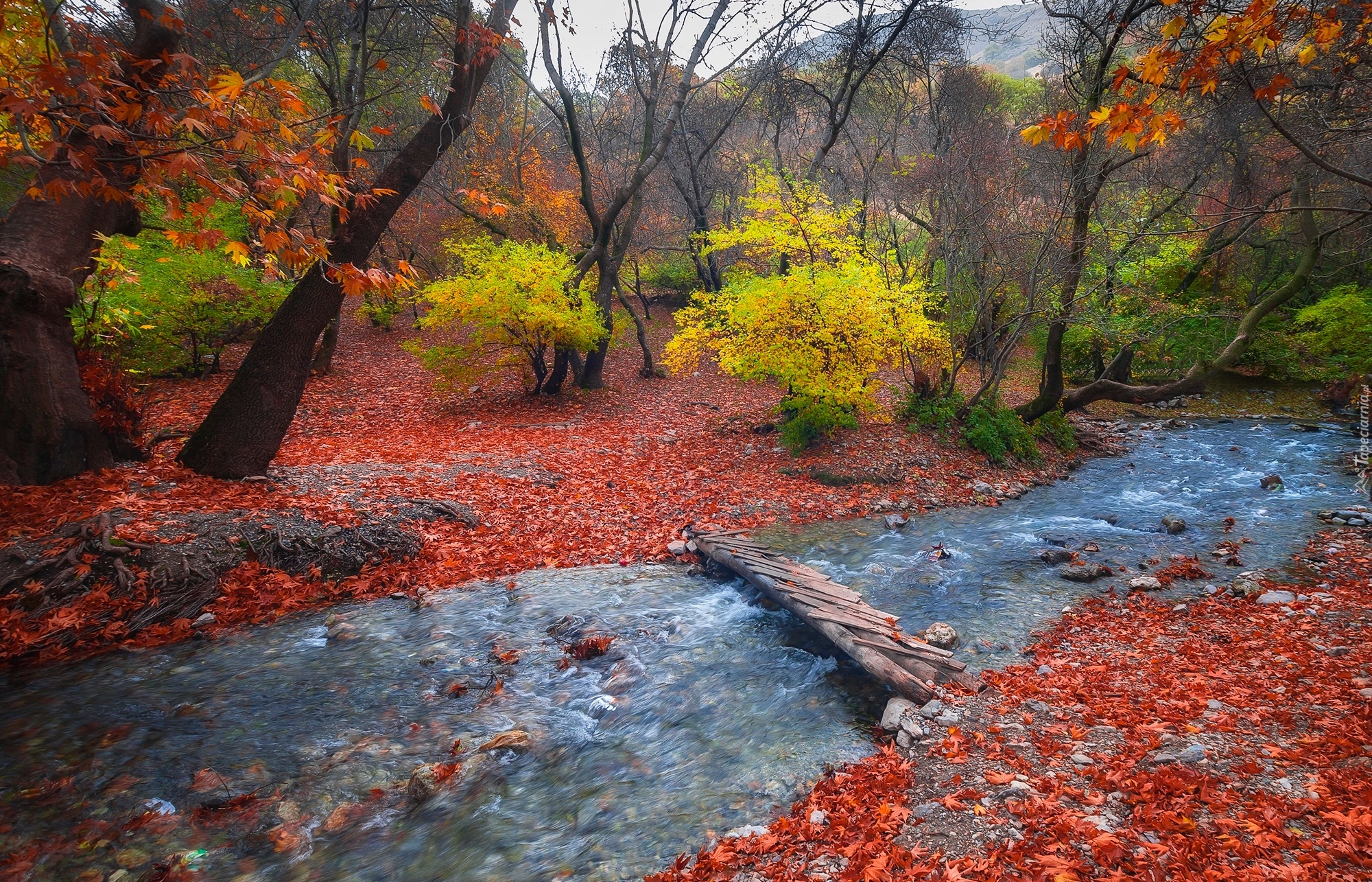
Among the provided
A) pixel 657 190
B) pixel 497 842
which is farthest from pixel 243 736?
pixel 657 190

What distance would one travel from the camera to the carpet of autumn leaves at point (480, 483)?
208 inches

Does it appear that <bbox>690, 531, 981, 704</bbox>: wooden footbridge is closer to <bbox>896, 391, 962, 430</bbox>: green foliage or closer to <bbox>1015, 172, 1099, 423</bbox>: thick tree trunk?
A: <bbox>896, 391, 962, 430</bbox>: green foliage

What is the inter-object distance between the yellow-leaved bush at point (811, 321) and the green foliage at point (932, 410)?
1.14 m

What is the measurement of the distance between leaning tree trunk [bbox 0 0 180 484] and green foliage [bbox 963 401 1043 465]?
12093 millimetres

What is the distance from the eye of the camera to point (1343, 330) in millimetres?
13219

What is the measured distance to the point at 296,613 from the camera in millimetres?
5570

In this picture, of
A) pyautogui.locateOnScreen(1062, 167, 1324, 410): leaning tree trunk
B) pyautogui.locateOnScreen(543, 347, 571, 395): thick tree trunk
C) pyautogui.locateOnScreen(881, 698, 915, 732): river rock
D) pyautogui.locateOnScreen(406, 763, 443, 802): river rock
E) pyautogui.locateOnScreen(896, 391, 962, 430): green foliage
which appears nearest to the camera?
pyautogui.locateOnScreen(406, 763, 443, 802): river rock

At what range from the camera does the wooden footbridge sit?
4.59m

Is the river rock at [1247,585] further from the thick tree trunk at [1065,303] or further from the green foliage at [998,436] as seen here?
the thick tree trunk at [1065,303]

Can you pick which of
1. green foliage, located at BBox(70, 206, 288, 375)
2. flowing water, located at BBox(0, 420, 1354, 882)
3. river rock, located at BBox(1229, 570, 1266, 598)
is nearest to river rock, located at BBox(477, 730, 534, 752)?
flowing water, located at BBox(0, 420, 1354, 882)

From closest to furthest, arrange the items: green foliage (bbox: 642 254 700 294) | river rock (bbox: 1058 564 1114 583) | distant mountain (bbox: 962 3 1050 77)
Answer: river rock (bbox: 1058 564 1114 583), distant mountain (bbox: 962 3 1050 77), green foliage (bbox: 642 254 700 294)

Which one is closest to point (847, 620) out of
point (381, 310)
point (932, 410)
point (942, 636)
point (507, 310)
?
point (942, 636)

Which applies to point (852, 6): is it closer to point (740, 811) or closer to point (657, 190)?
point (657, 190)

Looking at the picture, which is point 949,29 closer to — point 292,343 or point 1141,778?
point 292,343
